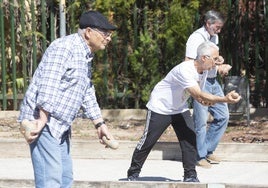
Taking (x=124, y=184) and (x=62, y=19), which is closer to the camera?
(x=124, y=184)

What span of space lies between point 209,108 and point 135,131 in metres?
2.18

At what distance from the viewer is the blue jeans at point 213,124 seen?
9.55 meters

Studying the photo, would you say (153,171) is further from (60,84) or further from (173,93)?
(60,84)

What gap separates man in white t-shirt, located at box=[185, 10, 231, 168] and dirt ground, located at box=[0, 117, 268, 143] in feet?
3.22

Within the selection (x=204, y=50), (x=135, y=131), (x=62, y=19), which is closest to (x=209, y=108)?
(x=204, y=50)

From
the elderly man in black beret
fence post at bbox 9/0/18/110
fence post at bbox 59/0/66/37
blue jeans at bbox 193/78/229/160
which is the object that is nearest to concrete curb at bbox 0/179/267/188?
blue jeans at bbox 193/78/229/160

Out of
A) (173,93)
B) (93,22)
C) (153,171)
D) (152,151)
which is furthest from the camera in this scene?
(152,151)

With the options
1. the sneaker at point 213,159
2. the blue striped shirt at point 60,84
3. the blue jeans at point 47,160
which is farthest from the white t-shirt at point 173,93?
the blue jeans at point 47,160

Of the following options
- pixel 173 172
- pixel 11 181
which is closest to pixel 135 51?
pixel 173 172

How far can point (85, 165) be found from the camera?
10.1 m

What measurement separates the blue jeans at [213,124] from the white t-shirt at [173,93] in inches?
37.2

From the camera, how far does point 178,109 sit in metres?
8.55

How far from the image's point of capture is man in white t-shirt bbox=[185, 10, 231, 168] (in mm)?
9297

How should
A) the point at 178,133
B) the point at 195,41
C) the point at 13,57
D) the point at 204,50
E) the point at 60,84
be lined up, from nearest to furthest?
the point at 60,84 < the point at 204,50 < the point at 178,133 < the point at 195,41 < the point at 13,57
